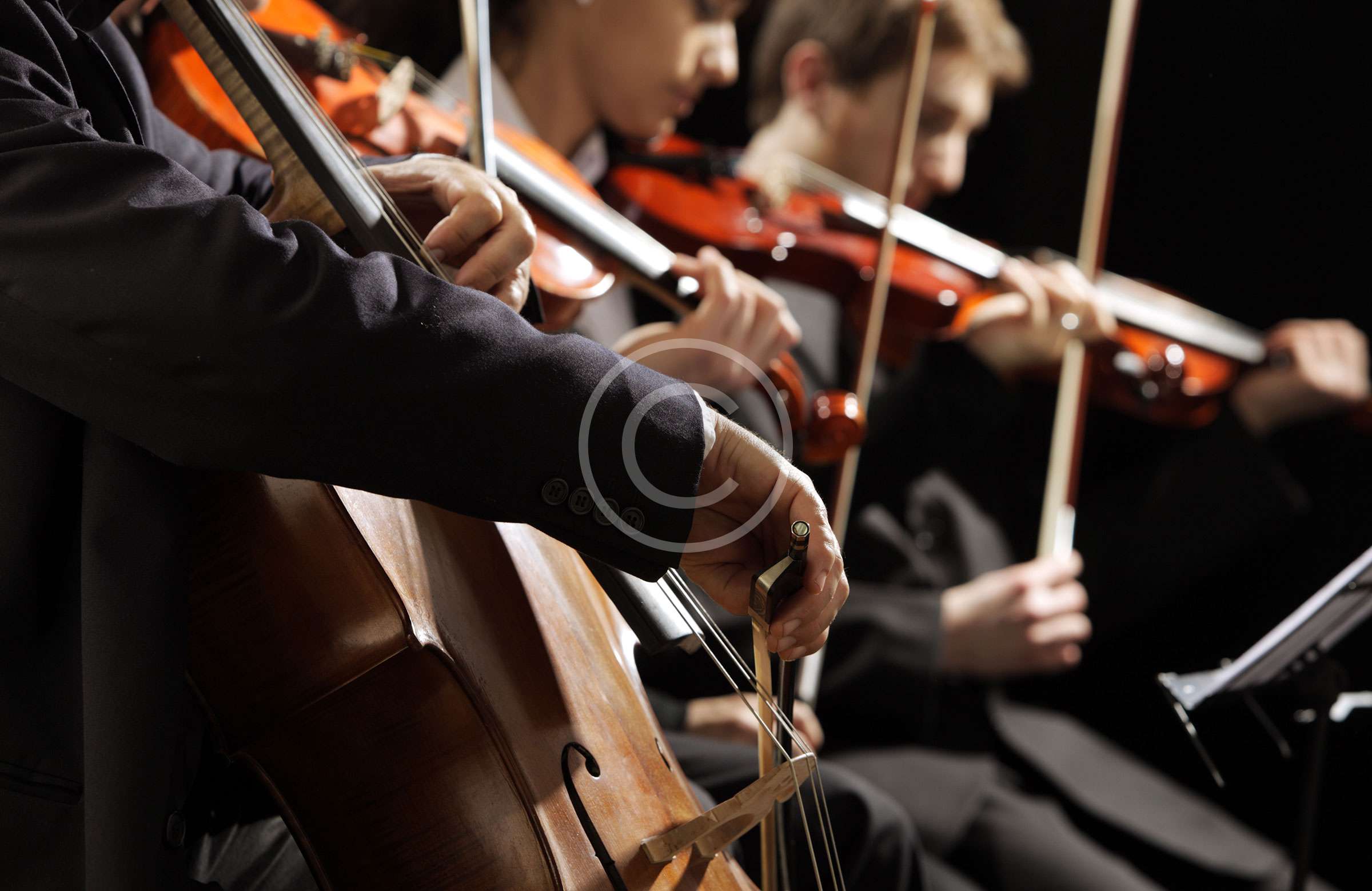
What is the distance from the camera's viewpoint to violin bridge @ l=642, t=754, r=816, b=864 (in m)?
0.63

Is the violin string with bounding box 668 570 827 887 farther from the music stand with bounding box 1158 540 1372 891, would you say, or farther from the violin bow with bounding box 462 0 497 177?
the violin bow with bounding box 462 0 497 177

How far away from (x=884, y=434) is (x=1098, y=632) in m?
0.52

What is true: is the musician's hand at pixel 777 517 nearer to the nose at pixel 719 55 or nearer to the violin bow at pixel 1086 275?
the nose at pixel 719 55

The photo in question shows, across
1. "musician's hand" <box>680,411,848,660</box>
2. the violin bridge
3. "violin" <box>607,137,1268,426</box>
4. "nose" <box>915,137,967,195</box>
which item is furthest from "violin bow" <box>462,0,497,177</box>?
"nose" <box>915,137,967,195</box>

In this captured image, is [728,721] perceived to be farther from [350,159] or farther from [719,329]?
[350,159]

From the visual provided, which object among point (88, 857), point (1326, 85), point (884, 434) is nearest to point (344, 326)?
point (88, 857)

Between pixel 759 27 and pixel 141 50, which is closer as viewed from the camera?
pixel 141 50

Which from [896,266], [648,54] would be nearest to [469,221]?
[648,54]

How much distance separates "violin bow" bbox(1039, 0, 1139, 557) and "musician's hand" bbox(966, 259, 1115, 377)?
0.02 meters

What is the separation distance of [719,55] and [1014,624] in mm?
889

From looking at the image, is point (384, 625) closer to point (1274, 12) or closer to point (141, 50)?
point (141, 50)

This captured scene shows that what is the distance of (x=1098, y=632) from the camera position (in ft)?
6.44

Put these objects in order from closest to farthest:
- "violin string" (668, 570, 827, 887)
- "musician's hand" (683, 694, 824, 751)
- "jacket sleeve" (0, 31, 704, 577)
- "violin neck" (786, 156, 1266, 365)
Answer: "jacket sleeve" (0, 31, 704, 577)
"violin string" (668, 570, 827, 887)
"musician's hand" (683, 694, 824, 751)
"violin neck" (786, 156, 1266, 365)

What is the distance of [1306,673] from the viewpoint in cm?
97
